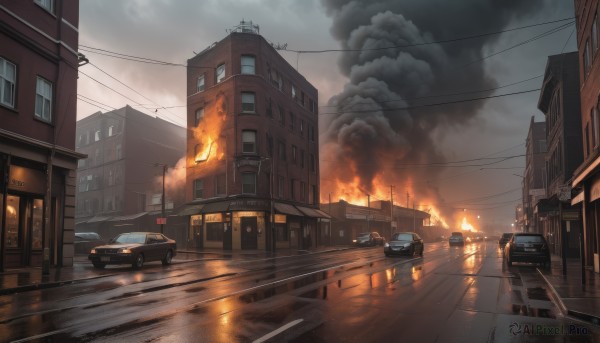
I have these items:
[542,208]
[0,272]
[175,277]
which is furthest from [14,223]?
[542,208]

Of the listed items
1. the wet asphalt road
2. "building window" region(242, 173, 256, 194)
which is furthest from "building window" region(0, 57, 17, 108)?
"building window" region(242, 173, 256, 194)

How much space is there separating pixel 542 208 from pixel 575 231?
2394 mm

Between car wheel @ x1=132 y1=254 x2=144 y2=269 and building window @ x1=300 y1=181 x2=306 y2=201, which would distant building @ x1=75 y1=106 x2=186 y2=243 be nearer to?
building window @ x1=300 y1=181 x2=306 y2=201

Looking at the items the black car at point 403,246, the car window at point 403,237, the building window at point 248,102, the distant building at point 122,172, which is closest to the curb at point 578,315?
the black car at point 403,246

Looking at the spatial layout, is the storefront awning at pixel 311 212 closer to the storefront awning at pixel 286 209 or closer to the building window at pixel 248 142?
the storefront awning at pixel 286 209

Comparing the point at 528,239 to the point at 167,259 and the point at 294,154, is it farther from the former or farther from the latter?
the point at 294,154

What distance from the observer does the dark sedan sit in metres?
18.0

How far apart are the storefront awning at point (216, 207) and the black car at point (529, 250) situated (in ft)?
70.4

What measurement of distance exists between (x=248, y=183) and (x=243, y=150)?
2.75m

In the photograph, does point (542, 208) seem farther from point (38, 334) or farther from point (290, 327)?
point (38, 334)

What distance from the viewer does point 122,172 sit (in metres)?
56.6

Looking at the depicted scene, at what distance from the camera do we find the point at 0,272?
615 inches

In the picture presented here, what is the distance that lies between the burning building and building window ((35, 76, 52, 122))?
1786cm

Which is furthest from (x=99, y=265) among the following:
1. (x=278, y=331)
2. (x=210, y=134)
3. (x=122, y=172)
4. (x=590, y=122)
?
(x=122, y=172)
